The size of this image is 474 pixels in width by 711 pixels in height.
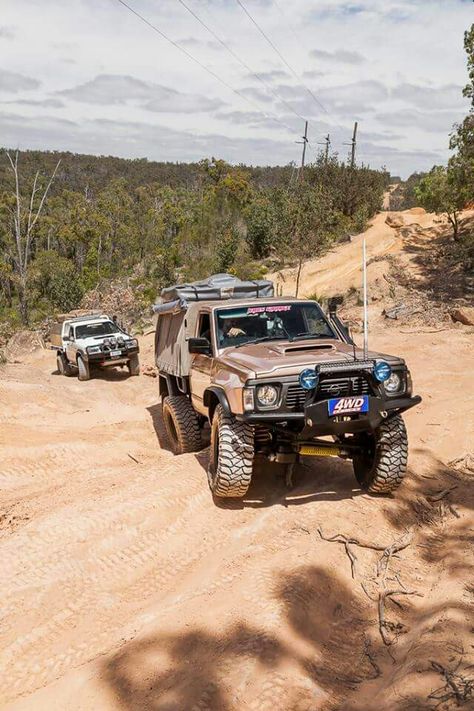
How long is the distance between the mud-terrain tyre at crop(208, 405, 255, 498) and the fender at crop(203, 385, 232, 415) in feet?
0.32

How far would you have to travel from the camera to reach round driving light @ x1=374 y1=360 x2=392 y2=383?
17.6 ft

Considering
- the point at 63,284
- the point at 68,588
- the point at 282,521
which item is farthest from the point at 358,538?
the point at 63,284

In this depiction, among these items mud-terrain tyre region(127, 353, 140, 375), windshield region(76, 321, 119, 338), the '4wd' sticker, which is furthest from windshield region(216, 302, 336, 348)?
windshield region(76, 321, 119, 338)

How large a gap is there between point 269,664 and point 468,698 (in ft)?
3.64

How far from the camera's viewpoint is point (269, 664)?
3438 mm

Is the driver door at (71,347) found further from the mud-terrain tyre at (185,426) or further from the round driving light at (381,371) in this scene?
the round driving light at (381,371)

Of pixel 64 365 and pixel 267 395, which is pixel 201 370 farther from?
pixel 64 365

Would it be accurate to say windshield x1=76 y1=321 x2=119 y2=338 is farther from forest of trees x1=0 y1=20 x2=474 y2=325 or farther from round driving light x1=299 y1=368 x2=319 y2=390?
round driving light x1=299 y1=368 x2=319 y2=390

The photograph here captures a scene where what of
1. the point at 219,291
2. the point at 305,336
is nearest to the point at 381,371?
the point at 305,336

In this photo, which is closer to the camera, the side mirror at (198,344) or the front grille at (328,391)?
the front grille at (328,391)

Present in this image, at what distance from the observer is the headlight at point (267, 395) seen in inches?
211

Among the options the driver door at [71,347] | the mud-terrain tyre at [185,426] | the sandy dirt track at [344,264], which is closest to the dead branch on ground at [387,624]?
the mud-terrain tyre at [185,426]

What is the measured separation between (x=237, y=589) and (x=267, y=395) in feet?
5.45

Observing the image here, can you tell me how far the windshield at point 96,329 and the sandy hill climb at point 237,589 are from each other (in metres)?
9.07
